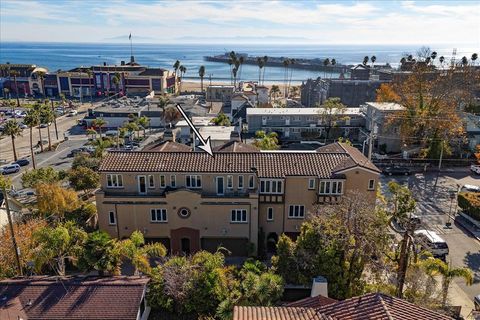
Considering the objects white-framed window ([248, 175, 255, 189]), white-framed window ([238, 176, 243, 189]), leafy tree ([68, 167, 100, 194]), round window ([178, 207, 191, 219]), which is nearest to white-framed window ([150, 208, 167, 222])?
round window ([178, 207, 191, 219])

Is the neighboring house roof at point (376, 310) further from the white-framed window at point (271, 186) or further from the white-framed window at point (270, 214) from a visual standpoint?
the white-framed window at point (270, 214)

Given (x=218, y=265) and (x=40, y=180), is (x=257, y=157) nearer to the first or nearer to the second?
(x=218, y=265)

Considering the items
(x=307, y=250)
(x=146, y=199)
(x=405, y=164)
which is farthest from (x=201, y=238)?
(x=405, y=164)

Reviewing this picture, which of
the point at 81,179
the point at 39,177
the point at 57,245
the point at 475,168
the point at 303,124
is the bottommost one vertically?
the point at 475,168

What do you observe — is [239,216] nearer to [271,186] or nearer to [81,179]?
[271,186]

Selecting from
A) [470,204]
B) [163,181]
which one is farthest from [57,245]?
[470,204]

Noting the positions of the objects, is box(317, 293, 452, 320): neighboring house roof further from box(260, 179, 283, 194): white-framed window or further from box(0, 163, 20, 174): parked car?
box(0, 163, 20, 174): parked car

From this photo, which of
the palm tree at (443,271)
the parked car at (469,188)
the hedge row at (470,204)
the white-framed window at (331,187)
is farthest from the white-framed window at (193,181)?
the parked car at (469,188)
